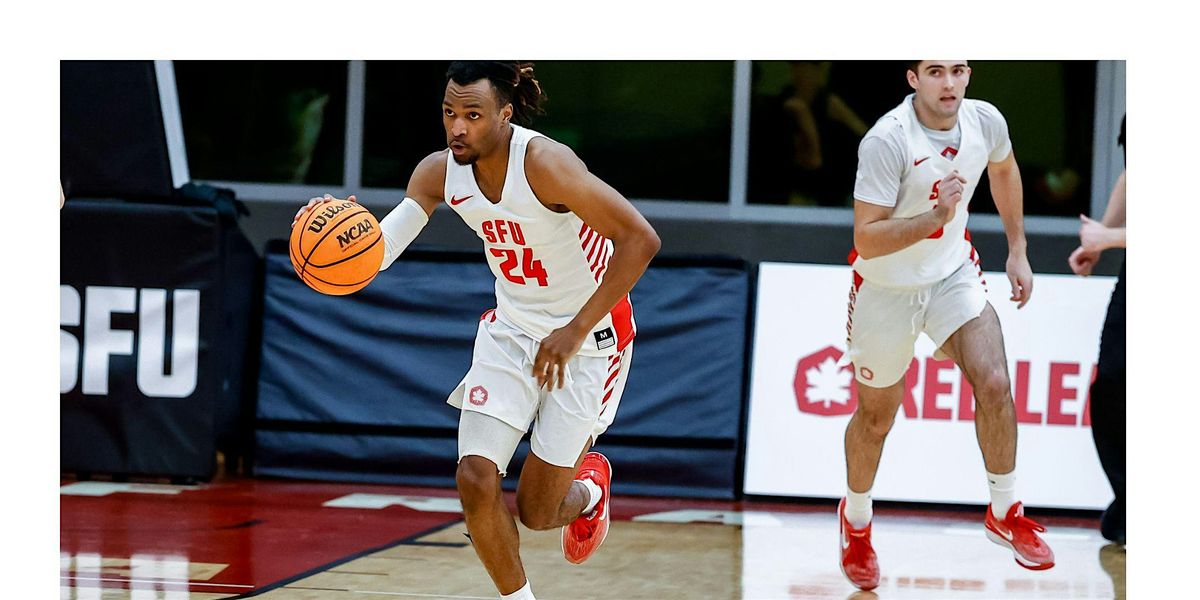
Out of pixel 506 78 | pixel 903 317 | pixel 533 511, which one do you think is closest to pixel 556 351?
pixel 533 511

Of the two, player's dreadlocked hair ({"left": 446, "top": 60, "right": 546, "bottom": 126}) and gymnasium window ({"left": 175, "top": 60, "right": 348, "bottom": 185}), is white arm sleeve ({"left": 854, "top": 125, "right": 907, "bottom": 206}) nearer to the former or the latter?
player's dreadlocked hair ({"left": 446, "top": 60, "right": 546, "bottom": 126})

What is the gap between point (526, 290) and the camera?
172 inches

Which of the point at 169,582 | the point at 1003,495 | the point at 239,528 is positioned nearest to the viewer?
the point at 169,582

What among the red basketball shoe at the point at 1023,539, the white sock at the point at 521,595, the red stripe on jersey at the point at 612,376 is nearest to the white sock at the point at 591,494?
the red stripe on jersey at the point at 612,376

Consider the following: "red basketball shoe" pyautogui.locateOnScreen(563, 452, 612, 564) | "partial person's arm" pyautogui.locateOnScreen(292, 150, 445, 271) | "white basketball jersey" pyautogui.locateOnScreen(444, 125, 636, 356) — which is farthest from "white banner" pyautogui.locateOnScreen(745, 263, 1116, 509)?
"partial person's arm" pyautogui.locateOnScreen(292, 150, 445, 271)

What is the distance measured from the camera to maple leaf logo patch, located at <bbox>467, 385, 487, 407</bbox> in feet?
13.8

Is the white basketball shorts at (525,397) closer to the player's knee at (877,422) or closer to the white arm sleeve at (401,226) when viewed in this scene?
the white arm sleeve at (401,226)

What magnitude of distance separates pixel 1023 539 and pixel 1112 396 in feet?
6.21

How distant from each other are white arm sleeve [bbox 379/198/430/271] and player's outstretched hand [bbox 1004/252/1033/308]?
2.39 meters

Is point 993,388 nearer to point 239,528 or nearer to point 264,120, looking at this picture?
point 239,528

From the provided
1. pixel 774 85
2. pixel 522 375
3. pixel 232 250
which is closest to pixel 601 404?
pixel 522 375

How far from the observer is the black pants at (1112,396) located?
6.65 meters
